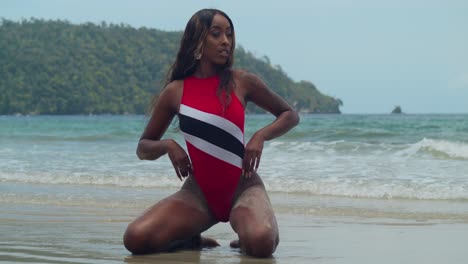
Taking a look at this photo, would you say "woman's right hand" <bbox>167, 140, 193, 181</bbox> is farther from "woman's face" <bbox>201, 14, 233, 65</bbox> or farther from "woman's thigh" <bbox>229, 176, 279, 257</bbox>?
"woman's face" <bbox>201, 14, 233, 65</bbox>

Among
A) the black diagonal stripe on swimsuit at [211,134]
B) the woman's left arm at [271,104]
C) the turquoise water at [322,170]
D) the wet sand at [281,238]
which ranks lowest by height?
the turquoise water at [322,170]

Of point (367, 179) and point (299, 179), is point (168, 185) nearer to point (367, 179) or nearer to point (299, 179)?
point (299, 179)

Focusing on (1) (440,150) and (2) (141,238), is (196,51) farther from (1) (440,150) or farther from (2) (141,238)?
(1) (440,150)

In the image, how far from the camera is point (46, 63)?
9694cm

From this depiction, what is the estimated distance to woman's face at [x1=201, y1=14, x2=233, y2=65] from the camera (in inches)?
195

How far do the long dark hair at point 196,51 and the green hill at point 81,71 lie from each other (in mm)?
87918

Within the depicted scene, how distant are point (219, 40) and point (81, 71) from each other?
94250 millimetres

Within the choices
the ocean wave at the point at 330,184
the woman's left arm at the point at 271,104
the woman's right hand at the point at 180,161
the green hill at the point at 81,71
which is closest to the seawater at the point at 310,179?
the ocean wave at the point at 330,184

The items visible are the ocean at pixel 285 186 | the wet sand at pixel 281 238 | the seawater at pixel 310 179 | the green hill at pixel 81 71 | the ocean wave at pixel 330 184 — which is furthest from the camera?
the green hill at pixel 81 71

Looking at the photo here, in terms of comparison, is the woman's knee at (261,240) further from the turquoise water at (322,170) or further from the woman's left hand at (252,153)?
the turquoise water at (322,170)

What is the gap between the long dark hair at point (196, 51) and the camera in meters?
4.96

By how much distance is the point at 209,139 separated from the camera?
4980 mm

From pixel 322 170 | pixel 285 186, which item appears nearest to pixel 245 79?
pixel 285 186

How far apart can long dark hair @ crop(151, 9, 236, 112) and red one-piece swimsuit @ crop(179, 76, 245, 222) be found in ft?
0.14
